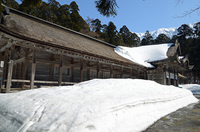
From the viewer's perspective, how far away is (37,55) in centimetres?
993

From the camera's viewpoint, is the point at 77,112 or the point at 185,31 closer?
the point at 77,112

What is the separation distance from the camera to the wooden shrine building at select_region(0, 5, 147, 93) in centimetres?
685

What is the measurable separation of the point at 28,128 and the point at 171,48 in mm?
22723

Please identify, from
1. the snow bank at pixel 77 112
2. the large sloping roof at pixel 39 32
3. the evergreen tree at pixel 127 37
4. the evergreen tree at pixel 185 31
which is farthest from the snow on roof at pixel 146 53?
the evergreen tree at pixel 185 31

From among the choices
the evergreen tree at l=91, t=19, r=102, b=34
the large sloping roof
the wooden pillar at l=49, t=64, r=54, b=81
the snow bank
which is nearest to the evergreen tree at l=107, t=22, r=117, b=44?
the evergreen tree at l=91, t=19, r=102, b=34

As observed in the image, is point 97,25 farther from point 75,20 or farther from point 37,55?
point 37,55

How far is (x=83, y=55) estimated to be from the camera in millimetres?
9594

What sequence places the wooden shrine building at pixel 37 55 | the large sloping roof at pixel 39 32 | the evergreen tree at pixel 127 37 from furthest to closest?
the evergreen tree at pixel 127 37, the large sloping roof at pixel 39 32, the wooden shrine building at pixel 37 55

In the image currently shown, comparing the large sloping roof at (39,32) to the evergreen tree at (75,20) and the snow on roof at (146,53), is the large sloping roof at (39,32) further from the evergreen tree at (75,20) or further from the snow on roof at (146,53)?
the evergreen tree at (75,20)

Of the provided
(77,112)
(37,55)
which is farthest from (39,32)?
(77,112)

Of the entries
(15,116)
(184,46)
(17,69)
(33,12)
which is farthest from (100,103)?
(184,46)

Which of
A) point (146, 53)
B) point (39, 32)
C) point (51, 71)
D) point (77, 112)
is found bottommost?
point (77, 112)

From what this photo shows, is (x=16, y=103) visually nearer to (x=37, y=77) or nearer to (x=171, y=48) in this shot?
(x=37, y=77)

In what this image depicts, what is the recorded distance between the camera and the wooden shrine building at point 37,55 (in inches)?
270
